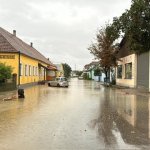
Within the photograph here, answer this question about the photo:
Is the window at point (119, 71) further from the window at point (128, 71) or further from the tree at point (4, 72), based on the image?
the tree at point (4, 72)

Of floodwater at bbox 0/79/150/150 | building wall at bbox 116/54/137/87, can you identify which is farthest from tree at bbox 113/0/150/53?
floodwater at bbox 0/79/150/150

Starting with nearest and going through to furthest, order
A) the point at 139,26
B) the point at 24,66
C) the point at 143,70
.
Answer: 1. the point at 139,26
2. the point at 143,70
3. the point at 24,66

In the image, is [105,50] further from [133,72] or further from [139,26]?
[139,26]

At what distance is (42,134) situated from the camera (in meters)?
10.3

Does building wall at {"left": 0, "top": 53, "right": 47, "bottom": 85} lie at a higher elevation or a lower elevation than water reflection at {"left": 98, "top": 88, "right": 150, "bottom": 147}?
higher

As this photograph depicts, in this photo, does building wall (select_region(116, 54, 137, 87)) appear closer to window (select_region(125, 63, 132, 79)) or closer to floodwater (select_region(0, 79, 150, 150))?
window (select_region(125, 63, 132, 79))

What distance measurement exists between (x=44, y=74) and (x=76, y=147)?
63365 millimetres

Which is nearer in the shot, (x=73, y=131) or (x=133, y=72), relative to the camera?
A: (x=73, y=131)

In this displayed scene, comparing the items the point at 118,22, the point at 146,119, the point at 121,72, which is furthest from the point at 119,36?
the point at 146,119

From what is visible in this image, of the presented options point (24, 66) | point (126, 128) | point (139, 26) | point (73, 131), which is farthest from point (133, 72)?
point (73, 131)

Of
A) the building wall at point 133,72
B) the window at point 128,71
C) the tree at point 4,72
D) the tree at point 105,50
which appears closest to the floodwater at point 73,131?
the tree at point 4,72

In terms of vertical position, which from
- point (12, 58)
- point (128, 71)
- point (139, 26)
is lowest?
point (128, 71)

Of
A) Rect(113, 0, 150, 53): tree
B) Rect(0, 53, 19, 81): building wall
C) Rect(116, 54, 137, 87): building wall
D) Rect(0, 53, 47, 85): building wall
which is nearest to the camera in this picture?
Rect(113, 0, 150, 53): tree

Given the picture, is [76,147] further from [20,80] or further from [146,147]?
[20,80]
